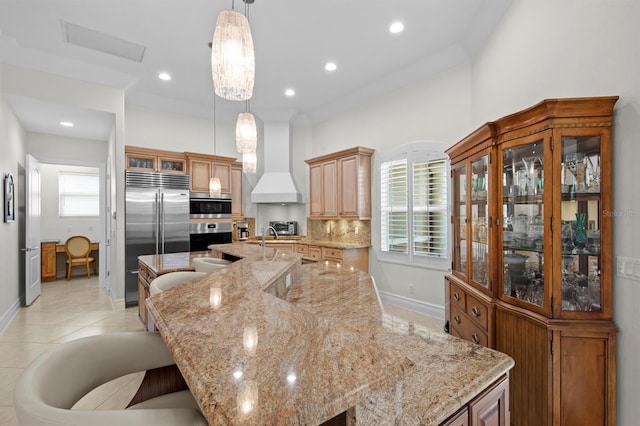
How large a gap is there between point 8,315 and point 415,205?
A: 18.9 feet

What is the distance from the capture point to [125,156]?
4762 mm

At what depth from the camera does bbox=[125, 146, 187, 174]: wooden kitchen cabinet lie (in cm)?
483

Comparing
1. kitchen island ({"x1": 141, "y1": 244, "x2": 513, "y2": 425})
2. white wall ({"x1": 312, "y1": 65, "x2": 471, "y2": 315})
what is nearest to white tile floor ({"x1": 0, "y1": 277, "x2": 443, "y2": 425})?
white wall ({"x1": 312, "y1": 65, "x2": 471, "y2": 315})

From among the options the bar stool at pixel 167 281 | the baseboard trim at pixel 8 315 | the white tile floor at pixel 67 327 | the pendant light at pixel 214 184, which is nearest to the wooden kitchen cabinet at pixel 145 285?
the white tile floor at pixel 67 327

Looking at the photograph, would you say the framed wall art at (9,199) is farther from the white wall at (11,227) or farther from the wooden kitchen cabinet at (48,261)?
the wooden kitchen cabinet at (48,261)

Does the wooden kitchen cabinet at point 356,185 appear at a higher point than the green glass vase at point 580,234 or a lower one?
higher

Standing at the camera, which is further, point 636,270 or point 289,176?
point 289,176

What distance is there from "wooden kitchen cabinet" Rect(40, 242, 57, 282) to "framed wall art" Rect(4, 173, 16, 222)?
2.57 m

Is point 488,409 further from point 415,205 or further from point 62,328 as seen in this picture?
point 62,328

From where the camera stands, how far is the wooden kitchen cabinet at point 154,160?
4.83 meters

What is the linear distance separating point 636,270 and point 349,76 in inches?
160

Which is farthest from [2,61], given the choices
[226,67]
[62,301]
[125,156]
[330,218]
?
[330,218]

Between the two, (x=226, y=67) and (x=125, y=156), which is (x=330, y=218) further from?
(x=226, y=67)

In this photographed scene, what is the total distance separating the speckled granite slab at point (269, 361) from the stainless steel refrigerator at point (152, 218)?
4.00 meters
